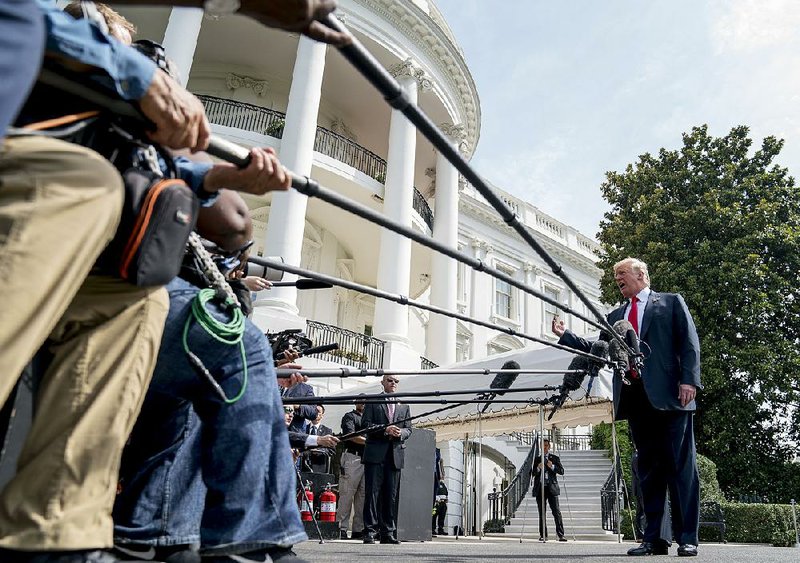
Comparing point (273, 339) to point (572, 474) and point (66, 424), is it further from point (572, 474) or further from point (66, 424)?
point (572, 474)

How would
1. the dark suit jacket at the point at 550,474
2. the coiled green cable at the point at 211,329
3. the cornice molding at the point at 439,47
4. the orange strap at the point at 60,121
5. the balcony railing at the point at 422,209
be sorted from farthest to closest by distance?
the balcony railing at the point at 422,209 → the cornice molding at the point at 439,47 → the dark suit jacket at the point at 550,474 → the coiled green cable at the point at 211,329 → the orange strap at the point at 60,121

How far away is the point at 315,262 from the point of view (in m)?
17.9

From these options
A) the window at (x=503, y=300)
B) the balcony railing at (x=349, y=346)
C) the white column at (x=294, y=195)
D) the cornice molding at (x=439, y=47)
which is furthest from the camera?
the window at (x=503, y=300)

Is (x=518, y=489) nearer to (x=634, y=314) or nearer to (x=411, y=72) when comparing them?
(x=411, y=72)

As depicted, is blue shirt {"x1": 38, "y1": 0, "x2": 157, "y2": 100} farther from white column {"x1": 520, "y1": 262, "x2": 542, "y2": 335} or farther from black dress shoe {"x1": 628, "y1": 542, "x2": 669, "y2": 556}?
white column {"x1": 520, "y1": 262, "x2": 542, "y2": 335}

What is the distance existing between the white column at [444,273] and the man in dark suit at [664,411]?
12.3 meters

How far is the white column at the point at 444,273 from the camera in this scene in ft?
57.4

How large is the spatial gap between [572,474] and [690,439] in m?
15.9

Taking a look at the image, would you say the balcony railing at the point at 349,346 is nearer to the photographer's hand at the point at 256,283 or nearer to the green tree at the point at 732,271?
the green tree at the point at 732,271

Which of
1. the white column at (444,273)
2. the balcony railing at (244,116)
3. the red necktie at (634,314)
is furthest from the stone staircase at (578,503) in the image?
the balcony railing at (244,116)

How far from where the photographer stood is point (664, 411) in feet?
13.6

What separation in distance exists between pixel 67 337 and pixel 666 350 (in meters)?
3.90

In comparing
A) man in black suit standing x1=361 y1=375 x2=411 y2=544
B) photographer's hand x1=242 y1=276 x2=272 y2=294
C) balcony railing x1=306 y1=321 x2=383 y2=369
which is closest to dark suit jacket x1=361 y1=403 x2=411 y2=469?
man in black suit standing x1=361 y1=375 x2=411 y2=544

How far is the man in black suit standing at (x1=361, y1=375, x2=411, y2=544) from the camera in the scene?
6941mm
